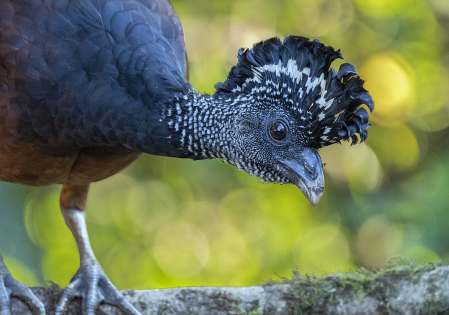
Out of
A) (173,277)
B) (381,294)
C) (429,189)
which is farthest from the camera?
(173,277)

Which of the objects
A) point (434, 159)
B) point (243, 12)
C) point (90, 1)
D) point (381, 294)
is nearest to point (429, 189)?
point (434, 159)

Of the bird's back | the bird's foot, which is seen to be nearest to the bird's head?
the bird's back

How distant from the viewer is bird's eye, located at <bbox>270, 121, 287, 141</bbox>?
214 cm

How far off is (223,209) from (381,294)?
309 centimetres

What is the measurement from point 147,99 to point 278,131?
2.26 ft

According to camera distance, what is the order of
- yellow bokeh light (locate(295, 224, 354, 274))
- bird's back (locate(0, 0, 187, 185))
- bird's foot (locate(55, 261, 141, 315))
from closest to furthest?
bird's back (locate(0, 0, 187, 185)) → bird's foot (locate(55, 261, 141, 315)) → yellow bokeh light (locate(295, 224, 354, 274))

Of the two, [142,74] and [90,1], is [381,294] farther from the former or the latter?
[90,1]

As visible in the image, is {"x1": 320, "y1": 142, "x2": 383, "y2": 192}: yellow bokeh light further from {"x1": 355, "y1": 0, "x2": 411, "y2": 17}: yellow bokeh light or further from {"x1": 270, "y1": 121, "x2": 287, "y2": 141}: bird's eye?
{"x1": 270, "y1": 121, "x2": 287, "y2": 141}: bird's eye

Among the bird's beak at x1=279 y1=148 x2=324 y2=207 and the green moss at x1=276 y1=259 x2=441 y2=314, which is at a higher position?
the bird's beak at x1=279 y1=148 x2=324 y2=207

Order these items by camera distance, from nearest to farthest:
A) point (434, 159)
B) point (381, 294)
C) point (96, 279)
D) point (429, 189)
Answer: point (381, 294) → point (96, 279) → point (429, 189) → point (434, 159)

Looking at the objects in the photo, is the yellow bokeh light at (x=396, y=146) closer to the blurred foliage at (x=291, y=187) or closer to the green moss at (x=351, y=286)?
the blurred foliage at (x=291, y=187)

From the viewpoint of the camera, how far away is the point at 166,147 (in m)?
2.28

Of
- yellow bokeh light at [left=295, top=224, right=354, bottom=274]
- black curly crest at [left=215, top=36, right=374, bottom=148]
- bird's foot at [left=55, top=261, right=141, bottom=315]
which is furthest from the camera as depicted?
yellow bokeh light at [left=295, top=224, right=354, bottom=274]

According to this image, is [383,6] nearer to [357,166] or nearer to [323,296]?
[357,166]
